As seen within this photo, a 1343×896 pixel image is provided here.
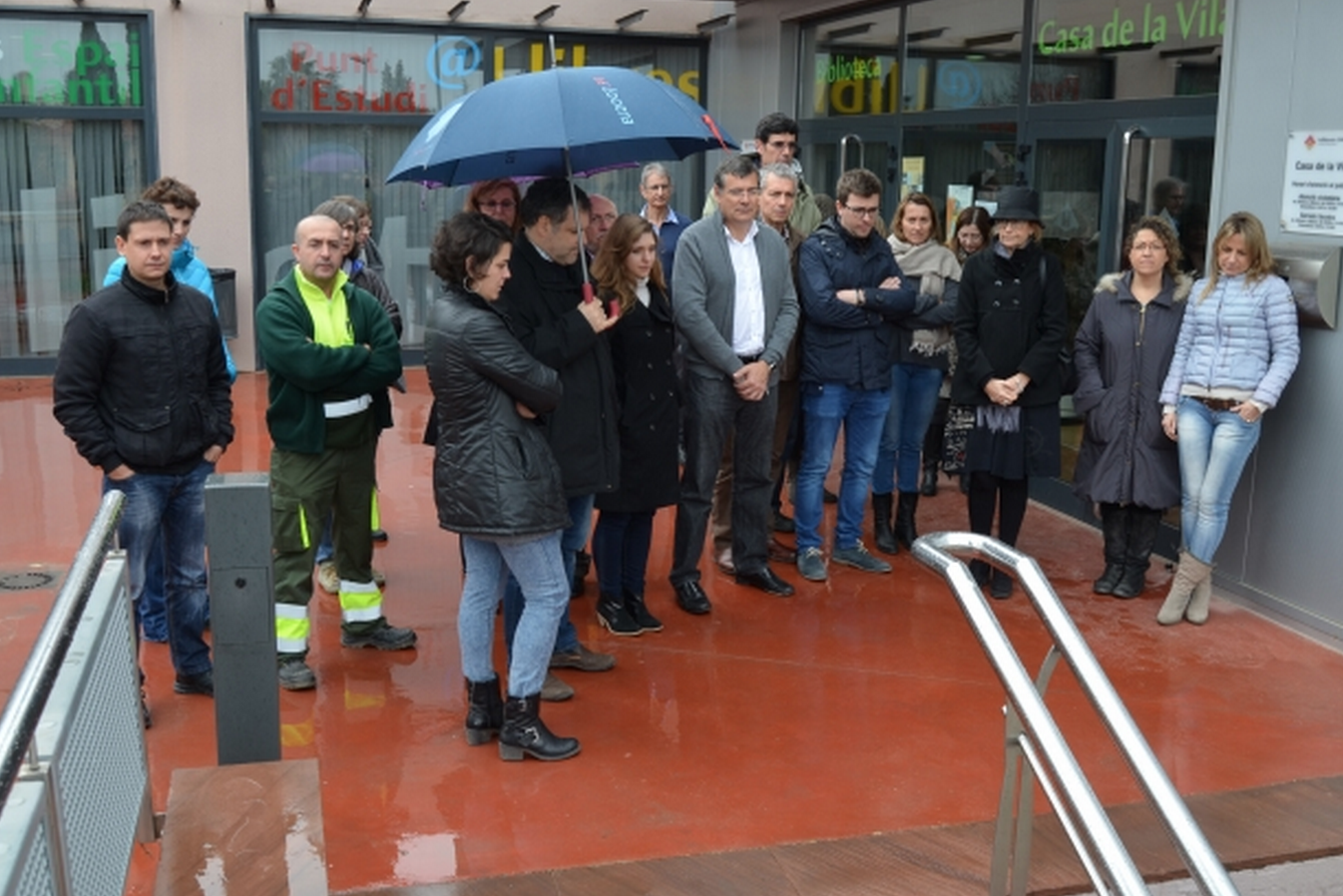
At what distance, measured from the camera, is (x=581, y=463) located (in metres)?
5.26

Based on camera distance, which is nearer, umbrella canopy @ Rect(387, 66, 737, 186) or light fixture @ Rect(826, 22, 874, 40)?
umbrella canopy @ Rect(387, 66, 737, 186)

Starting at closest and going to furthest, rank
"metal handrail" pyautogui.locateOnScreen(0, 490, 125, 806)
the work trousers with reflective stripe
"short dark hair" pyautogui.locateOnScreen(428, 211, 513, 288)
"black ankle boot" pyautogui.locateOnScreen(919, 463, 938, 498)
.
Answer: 1. "metal handrail" pyautogui.locateOnScreen(0, 490, 125, 806)
2. "short dark hair" pyautogui.locateOnScreen(428, 211, 513, 288)
3. the work trousers with reflective stripe
4. "black ankle boot" pyautogui.locateOnScreen(919, 463, 938, 498)

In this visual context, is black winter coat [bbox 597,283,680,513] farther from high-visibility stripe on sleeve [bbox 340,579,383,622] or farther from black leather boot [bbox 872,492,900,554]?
black leather boot [bbox 872,492,900,554]

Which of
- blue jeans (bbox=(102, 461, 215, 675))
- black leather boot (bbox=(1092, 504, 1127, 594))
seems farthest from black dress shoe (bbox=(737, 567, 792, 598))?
blue jeans (bbox=(102, 461, 215, 675))

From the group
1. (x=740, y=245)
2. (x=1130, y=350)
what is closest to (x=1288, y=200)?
(x=1130, y=350)

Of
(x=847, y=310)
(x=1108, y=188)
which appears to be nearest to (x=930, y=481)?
(x=1108, y=188)

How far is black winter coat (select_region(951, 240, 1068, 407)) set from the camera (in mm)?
6793

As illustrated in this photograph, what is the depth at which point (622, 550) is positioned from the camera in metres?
6.27

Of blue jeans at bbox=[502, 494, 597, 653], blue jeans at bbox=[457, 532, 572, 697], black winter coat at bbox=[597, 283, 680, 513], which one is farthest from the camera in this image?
black winter coat at bbox=[597, 283, 680, 513]

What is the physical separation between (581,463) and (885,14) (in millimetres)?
6696

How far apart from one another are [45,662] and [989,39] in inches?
319

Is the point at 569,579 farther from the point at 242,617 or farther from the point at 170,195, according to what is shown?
the point at 170,195

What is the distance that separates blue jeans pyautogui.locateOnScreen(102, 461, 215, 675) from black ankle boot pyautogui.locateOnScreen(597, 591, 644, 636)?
163 cm

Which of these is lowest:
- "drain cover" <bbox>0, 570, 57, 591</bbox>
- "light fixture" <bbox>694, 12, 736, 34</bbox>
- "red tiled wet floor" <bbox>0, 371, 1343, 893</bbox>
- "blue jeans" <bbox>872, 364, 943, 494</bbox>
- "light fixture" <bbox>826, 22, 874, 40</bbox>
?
"red tiled wet floor" <bbox>0, 371, 1343, 893</bbox>
